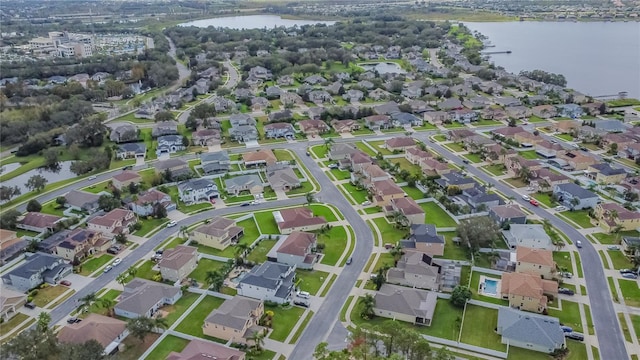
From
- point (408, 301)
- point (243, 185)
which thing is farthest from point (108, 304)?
point (243, 185)

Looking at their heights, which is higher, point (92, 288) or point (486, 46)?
point (486, 46)

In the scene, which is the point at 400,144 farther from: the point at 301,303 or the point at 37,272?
the point at 37,272

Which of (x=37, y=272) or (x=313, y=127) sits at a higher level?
(x=313, y=127)

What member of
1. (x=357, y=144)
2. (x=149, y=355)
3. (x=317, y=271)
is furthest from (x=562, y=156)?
(x=149, y=355)

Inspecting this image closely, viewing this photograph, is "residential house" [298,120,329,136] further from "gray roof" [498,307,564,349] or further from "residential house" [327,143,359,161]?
"gray roof" [498,307,564,349]

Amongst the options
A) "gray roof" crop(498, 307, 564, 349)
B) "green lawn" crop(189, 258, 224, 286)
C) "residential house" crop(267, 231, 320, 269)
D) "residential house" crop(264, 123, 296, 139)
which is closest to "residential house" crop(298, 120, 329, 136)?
"residential house" crop(264, 123, 296, 139)

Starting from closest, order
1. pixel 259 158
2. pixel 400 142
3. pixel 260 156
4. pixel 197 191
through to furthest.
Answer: pixel 197 191 < pixel 259 158 < pixel 260 156 < pixel 400 142

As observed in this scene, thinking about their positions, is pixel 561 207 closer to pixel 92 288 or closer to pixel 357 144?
pixel 357 144
